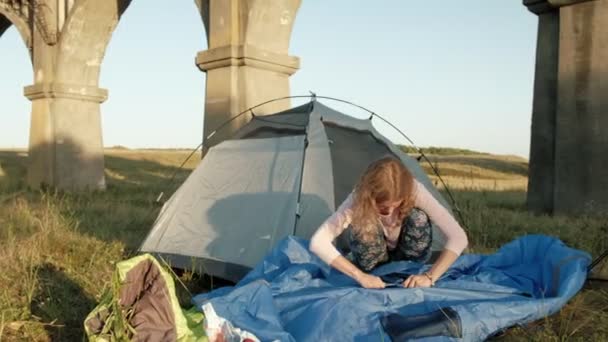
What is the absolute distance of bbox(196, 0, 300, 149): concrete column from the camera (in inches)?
310

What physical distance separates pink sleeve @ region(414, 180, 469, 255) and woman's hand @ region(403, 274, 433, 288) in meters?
0.22

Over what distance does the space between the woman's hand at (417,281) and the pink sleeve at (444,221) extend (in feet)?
0.73

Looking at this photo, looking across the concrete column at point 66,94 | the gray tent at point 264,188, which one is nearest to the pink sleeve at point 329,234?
the gray tent at point 264,188

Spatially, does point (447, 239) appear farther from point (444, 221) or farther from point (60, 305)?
point (60, 305)

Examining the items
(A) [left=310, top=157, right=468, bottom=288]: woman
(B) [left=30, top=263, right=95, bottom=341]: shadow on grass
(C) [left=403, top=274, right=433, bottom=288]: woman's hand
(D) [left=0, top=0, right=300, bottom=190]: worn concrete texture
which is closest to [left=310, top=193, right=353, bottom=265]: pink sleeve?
(A) [left=310, top=157, right=468, bottom=288]: woman

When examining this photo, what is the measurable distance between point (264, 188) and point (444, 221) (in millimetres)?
1618

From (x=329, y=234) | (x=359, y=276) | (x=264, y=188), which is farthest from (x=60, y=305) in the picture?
(x=359, y=276)

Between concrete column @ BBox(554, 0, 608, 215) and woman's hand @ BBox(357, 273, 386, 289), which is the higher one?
concrete column @ BBox(554, 0, 608, 215)

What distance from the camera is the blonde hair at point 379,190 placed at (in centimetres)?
319

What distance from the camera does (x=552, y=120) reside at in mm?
7914

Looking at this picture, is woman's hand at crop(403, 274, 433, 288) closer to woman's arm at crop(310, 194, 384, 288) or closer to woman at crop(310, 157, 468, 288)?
woman at crop(310, 157, 468, 288)

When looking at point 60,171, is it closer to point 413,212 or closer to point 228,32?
point 228,32

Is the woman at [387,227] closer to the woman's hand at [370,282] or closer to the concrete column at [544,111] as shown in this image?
the woman's hand at [370,282]

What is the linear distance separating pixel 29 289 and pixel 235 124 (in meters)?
4.24
